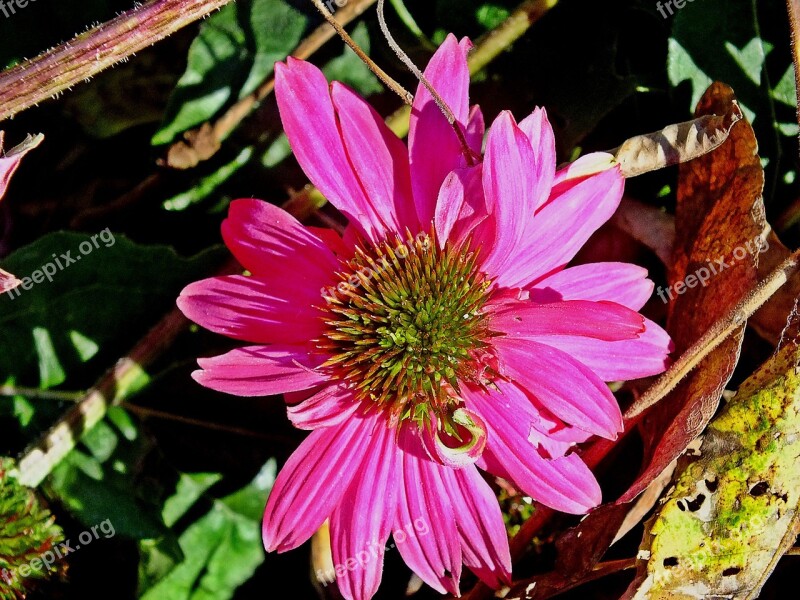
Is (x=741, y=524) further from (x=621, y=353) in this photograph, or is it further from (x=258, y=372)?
(x=258, y=372)

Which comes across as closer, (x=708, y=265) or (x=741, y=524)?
(x=741, y=524)

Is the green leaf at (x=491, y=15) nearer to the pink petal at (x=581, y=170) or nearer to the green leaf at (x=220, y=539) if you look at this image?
the pink petal at (x=581, y=170)

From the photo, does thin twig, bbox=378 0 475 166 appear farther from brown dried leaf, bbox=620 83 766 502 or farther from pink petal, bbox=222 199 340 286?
brown dried leaf, bbox=620 83 766 502

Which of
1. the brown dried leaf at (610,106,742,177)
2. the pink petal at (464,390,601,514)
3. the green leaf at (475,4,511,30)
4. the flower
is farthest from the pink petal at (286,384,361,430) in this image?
the green leaf at (475,4,511,30)

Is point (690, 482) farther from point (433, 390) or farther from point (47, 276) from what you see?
point (47, 276)

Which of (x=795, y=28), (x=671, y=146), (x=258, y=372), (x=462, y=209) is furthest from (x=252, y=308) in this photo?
(x=795, y=28)
